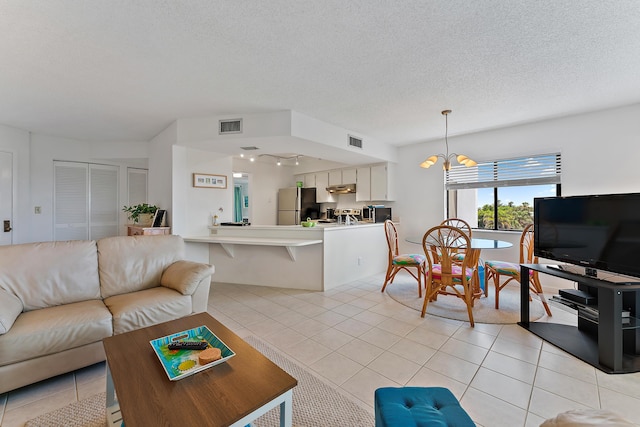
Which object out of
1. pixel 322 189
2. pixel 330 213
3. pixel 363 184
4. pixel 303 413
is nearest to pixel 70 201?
pixel 322 189

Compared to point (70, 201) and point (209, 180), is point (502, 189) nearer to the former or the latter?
point (209, 180)

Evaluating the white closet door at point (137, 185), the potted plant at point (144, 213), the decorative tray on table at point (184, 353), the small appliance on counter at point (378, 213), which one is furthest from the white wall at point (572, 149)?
the white closet door at point (137, 185)

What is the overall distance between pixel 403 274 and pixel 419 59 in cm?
362

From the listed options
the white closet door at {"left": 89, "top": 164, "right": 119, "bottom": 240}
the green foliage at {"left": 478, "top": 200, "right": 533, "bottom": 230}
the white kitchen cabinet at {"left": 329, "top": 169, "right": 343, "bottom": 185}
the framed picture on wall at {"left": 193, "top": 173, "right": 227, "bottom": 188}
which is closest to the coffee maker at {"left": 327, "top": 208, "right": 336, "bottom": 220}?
the white kitchen cabinet at {"left": 329, "top": 169, "right": 343, "bottom": 185}

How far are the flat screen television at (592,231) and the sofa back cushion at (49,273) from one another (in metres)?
4.40

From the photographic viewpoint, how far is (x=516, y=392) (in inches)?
68.8

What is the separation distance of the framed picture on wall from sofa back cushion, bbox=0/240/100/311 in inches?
76.4

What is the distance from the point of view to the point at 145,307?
217cm

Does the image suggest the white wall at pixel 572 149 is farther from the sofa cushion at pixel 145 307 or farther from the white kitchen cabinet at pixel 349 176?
the sofa cushion at pixel 145 307

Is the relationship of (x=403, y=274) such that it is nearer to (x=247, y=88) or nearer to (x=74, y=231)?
(x=247, y=88)

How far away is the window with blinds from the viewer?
3.94 m

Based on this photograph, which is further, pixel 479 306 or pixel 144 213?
pixel 144 213

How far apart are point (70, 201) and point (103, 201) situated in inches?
19.2

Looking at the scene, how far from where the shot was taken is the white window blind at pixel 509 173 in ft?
12.7
